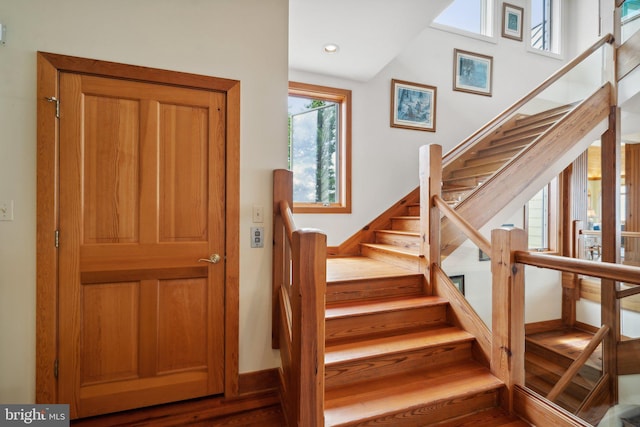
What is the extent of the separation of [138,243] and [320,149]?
2513 mm

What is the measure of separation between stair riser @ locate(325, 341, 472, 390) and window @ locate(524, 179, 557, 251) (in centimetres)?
356

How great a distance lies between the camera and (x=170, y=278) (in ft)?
6.47

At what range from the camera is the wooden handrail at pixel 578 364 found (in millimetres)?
2080

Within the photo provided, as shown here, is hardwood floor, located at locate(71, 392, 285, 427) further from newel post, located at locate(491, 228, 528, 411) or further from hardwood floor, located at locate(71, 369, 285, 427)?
newel post, located at locate(491, 228, 528, 411)

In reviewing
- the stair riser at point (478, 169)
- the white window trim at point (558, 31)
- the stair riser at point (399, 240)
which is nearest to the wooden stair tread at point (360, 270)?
the stair riser at point (399, 240)

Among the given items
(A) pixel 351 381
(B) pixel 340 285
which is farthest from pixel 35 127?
(A) pixel 351 381

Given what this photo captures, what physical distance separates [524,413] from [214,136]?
2.52 metres

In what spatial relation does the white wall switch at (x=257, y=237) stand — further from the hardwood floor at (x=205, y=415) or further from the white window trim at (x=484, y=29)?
the white window trim at (x=484, y=29)

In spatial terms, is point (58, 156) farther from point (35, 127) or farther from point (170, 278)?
point (170, 278)

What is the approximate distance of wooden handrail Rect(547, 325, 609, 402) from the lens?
208 centimetres

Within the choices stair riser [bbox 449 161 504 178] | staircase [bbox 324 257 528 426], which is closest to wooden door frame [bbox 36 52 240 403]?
staircase [bbox 324 257 528 426]

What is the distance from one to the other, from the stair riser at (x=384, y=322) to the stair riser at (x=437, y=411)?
0.56 m

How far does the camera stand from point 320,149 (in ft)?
13.0

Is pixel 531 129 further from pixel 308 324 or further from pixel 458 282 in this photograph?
→ pixel 308 324
